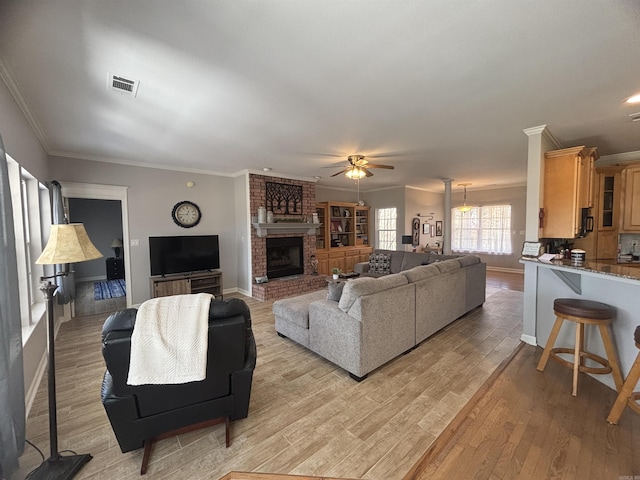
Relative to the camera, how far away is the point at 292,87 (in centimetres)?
220

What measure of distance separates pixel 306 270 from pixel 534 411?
4848 millimetres

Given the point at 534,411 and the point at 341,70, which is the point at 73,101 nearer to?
the point at 341,70

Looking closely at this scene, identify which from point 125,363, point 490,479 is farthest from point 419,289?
point 125,363

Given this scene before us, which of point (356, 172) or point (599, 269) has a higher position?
point (356, 172)

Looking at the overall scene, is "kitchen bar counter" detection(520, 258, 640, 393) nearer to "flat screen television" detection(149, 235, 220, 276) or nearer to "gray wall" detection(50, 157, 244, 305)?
"flat screen television" detection(149, 235, 220, 276)

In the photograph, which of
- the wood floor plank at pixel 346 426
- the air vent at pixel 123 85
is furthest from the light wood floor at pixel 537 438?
the air vent at pixel 123 85

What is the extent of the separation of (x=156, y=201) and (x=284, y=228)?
247cm

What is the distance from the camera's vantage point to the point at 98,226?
7402mm

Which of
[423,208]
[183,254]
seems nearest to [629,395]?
[183,254]

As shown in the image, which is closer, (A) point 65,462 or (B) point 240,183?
(A) point 65,462

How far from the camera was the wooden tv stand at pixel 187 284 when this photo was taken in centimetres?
465

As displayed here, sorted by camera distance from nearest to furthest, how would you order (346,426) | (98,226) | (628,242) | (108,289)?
1. (346,426)
2. (628,242)
3. (108,289)
4. (98,226)

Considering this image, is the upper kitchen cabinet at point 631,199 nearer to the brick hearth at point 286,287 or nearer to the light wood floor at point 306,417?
the light wood floor at point 306,417

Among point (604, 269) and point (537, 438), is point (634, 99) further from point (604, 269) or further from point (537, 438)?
point (537, 438)
